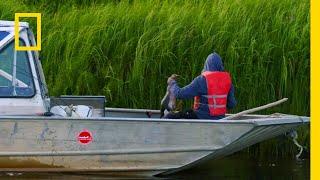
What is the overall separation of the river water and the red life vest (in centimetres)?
81

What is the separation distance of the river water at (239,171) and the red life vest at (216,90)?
0.81 meters

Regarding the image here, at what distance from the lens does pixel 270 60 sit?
8891mm

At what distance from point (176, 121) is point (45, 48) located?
358 cm

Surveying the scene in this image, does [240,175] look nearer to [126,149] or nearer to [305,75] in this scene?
[126,149]

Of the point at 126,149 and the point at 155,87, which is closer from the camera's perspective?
the point at 126,149

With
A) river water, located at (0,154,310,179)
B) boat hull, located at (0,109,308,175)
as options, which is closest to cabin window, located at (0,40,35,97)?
boat hull, located at (0,109,308,175)

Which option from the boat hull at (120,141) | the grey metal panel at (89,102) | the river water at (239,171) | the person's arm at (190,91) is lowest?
the river water at (239,171)

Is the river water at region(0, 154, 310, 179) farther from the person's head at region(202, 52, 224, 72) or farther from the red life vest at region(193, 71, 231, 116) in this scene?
the person's head at region(202, 52, 224, 72)

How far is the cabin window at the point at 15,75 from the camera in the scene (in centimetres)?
680

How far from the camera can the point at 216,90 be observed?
6.86 meters

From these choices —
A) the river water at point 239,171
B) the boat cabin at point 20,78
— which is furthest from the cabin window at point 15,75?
the river water at point 239,171

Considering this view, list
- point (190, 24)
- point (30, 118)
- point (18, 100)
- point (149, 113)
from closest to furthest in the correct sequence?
point (30, 118) < point (18, 100) < point (149, 113) < point (190, 24)

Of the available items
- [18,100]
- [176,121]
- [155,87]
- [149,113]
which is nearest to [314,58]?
[176,121]

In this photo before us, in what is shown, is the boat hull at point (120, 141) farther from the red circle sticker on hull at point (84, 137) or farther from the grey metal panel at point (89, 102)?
the grey metal panel at point (89, 102)
